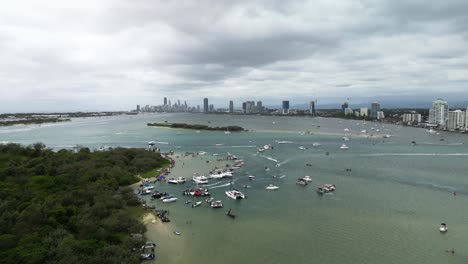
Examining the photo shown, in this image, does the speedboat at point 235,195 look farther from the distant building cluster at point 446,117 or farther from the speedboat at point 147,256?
the distant building cluster at point 446,117

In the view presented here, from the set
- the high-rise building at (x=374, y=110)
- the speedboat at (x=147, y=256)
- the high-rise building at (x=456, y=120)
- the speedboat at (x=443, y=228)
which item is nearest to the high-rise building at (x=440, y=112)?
the high-rise building at (x=456, y=120)

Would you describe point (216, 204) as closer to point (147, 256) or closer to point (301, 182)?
point (147, 256)

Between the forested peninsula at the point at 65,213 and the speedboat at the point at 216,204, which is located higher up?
the forested peninsula at the point at 65,213

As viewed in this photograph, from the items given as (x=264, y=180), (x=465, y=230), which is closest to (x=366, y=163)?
(x=264, y=180)

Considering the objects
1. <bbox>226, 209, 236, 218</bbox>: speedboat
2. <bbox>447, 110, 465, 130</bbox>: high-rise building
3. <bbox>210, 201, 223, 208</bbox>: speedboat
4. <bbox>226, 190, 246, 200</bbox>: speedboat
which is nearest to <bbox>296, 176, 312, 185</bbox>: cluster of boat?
<bbox>226, 190, 246, 200</bbox>: speedboat

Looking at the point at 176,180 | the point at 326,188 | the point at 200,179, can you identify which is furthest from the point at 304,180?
the point at 176,180

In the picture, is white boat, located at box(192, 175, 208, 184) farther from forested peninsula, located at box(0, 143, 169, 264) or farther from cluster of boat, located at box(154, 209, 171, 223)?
cluster of boat, located at box(154, 209, 171, 223)
